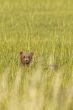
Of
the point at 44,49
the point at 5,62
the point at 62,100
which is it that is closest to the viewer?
the point at 62,100

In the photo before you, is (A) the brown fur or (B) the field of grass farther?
(A) the brown fur

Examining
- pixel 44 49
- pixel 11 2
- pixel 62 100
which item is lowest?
pixel 11 2

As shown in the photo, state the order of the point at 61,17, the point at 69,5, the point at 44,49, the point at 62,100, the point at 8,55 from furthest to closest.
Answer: the point at 69,5 → the point at 61,17 → the point at 44,49 → the point at 8,55 → the point at 62,100

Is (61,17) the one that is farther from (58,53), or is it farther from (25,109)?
(25,109)

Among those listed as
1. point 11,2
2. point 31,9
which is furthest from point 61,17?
point 11,2

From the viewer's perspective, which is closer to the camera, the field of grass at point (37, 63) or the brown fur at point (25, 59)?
the field of grass at point (37, 63)

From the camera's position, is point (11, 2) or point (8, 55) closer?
point (8, 55)

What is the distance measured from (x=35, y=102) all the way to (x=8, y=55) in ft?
18.2

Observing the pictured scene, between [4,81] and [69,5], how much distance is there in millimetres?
24007

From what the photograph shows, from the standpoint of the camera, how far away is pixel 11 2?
28922 mm

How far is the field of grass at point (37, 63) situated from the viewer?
3.46 meters

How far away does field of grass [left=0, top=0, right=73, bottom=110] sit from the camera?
11.3 feet

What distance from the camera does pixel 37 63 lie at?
725cm

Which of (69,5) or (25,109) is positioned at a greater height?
(25,109)
